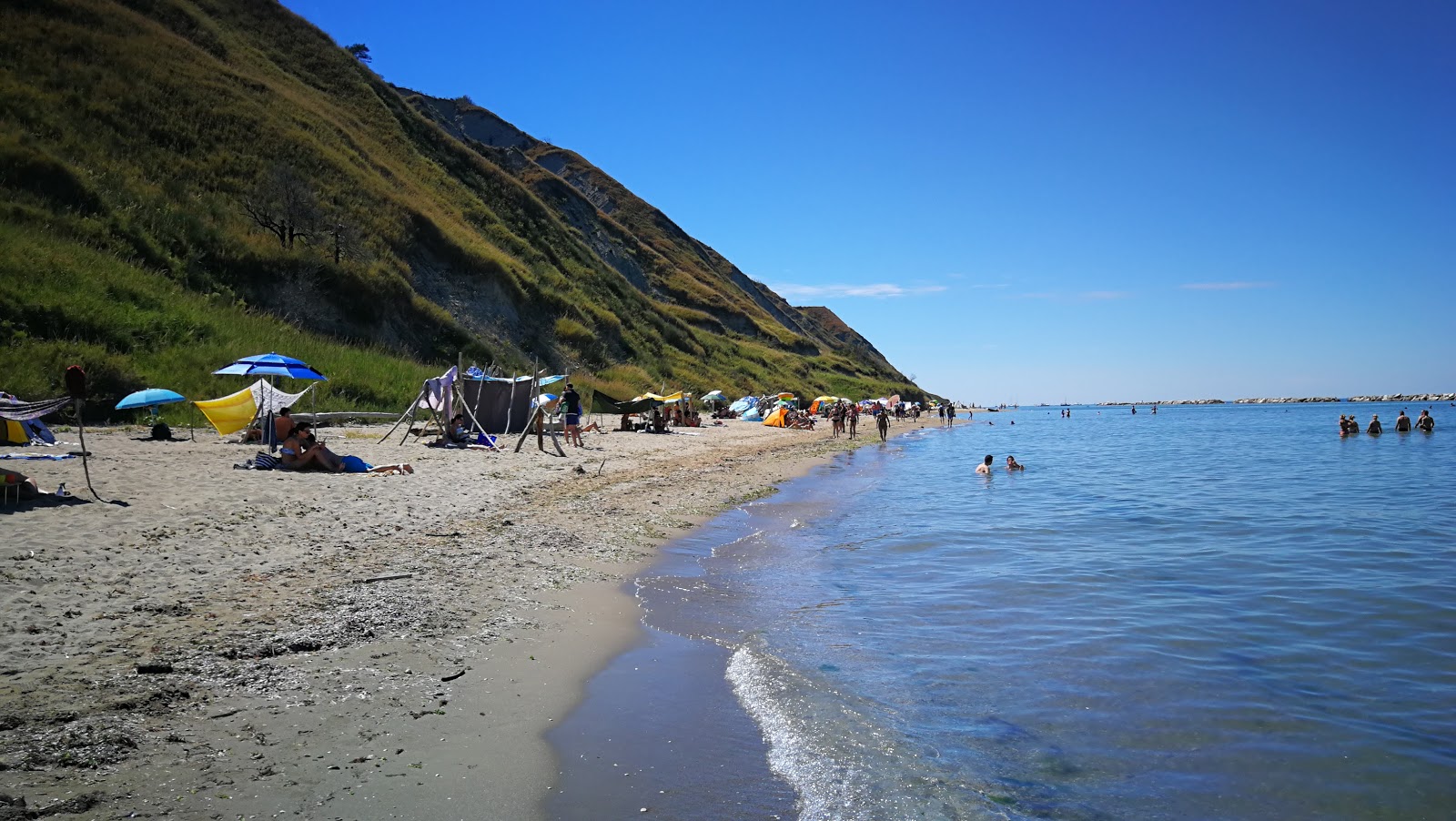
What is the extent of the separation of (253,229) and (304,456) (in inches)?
811

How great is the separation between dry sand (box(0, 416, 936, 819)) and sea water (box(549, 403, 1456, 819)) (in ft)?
1.88

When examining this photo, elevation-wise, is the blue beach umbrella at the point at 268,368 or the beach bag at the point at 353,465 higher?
the blue beach umbrella at the point at 268,368

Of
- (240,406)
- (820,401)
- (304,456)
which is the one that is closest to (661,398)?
(240,406)

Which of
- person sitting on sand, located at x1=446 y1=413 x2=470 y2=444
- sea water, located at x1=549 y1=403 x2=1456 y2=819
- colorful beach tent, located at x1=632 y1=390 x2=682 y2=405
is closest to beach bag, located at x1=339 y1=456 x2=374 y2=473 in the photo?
person sitting on sand, located at x1=446 y1=413 x2=470 y2=444

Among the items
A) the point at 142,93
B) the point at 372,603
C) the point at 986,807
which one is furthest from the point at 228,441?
the point at 142,93

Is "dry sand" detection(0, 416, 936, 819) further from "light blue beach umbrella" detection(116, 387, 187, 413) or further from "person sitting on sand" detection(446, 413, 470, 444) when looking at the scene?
"person sitting on sand" detection(446, 413, 470, 444)

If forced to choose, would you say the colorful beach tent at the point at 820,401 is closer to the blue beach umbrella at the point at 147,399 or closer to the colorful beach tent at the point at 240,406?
the colorful beach tent at the point at 240,406

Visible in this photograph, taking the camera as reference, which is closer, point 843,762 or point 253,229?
point 843,762

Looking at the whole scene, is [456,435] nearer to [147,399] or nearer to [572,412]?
[572,412]

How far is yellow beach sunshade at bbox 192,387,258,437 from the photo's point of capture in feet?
56.5

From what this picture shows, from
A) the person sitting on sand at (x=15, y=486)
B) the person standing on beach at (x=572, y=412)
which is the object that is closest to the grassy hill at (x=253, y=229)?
the person standing on beach at (x=572, y=412)

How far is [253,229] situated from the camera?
2956 cm

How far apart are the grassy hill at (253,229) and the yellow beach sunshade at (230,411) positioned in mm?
2860

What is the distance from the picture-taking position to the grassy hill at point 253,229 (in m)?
20.7
